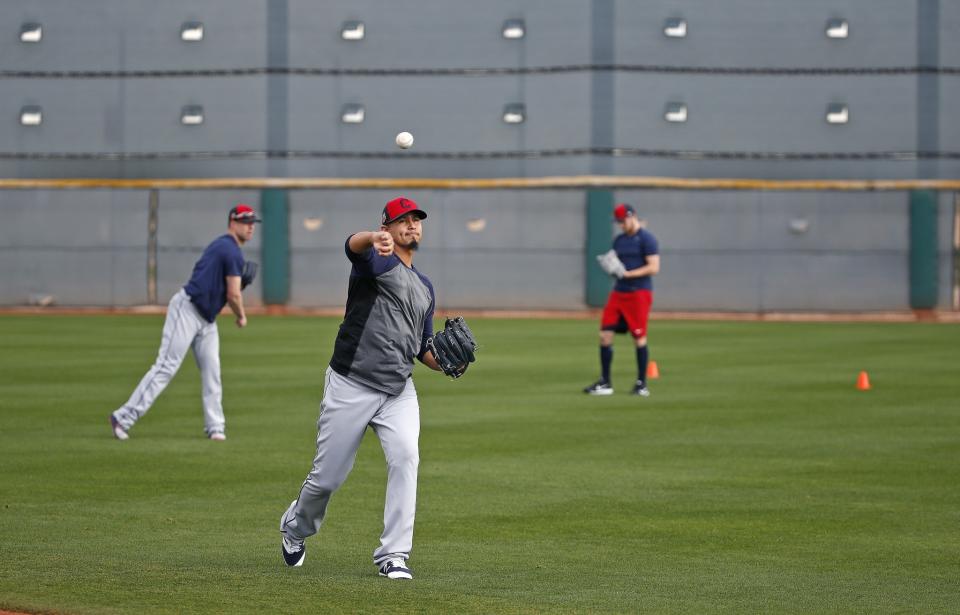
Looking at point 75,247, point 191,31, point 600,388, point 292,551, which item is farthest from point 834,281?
point 292,551

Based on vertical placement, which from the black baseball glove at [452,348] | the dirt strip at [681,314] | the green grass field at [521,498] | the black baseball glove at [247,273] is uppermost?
the black baseball glove at [247,273]

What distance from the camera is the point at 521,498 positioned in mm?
12328

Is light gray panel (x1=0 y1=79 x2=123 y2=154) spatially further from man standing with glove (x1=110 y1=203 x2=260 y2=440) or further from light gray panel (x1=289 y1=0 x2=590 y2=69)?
man standing with glove (x1=110 y1=203 x2=260 y2=440)

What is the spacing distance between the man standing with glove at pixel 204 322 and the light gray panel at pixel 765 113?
30.3 meters

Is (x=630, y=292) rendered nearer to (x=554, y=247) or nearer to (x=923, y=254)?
(x=554, y=247)

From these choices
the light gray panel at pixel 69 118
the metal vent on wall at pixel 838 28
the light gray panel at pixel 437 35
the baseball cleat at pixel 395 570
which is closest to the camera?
the baseball cleat at pixel 395 570

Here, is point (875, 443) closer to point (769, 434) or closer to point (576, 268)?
point (769, 434)

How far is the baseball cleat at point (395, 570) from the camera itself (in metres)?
8.95

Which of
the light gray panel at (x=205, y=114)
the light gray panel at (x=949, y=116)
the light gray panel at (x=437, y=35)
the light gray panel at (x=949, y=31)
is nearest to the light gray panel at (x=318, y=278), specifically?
the light gray panel at (x=205, y=114)

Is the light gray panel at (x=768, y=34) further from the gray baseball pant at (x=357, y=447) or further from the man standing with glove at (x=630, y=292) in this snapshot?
the gray baseball pant at (x=357, y=447)

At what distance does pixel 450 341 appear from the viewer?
9531 mm

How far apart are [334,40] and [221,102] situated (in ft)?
11.7

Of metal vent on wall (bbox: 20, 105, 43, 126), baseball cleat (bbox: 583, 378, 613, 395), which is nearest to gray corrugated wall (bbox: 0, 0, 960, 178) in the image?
metal vent on wall (bbox: 20, 105, 43, 126)

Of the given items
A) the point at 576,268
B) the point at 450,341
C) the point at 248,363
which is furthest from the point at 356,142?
the point at 450,341
